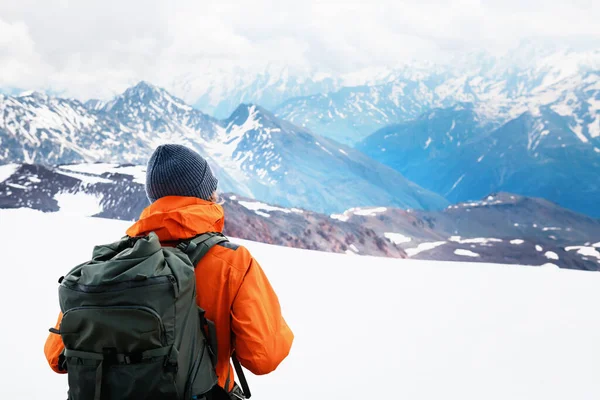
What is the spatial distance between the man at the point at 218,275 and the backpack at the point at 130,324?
0.17 m

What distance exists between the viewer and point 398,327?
623 cm

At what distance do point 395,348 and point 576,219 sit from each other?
197869 millimetres

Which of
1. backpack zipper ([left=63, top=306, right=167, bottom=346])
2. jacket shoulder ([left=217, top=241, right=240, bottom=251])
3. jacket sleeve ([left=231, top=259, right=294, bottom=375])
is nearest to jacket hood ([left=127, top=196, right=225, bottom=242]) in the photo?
jacket shoulder ([left=217, top=241, right=240, bottom=251])

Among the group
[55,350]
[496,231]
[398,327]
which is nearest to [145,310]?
[55,350]

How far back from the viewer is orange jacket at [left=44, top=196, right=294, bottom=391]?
2.12m

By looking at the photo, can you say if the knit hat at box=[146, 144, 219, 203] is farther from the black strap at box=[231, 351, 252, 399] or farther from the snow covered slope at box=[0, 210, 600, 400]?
the snow covered slope at box=[0, 210, 600, 400]

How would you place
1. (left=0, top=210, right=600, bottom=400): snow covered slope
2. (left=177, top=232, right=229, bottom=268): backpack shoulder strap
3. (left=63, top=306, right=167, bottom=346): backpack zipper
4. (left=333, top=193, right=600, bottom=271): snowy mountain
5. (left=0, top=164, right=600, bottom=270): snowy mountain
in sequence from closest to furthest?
(left=63, top=306, right=167, bottom=346): backpack zipper
(left=177, top=232, right=229, bottom=268): backpack shoulder strap
(left=0, top=210, right=600, bottom=400): snow covered slope
(left=0, top=164, right=600, bottom=270): snowy mountain
(left=333, top=193, right=600, bottom=271): snowy mountain

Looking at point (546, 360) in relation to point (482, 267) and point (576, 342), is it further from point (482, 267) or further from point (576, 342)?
point (482, 267)

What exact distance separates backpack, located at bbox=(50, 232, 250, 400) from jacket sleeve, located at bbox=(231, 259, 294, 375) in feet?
0.79

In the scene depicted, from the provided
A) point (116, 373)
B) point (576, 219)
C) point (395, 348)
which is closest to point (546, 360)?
point (395, 348)

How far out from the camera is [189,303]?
199 centimetres

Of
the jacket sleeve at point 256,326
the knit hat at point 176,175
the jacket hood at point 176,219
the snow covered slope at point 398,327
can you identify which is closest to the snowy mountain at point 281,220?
the snow covered slope at point 398,327

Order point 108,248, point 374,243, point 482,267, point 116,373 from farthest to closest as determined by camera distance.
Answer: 1. point 374,243
2. point 482,267
3. point 108,248
4. point 116,373

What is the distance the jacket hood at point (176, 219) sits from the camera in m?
2.15
